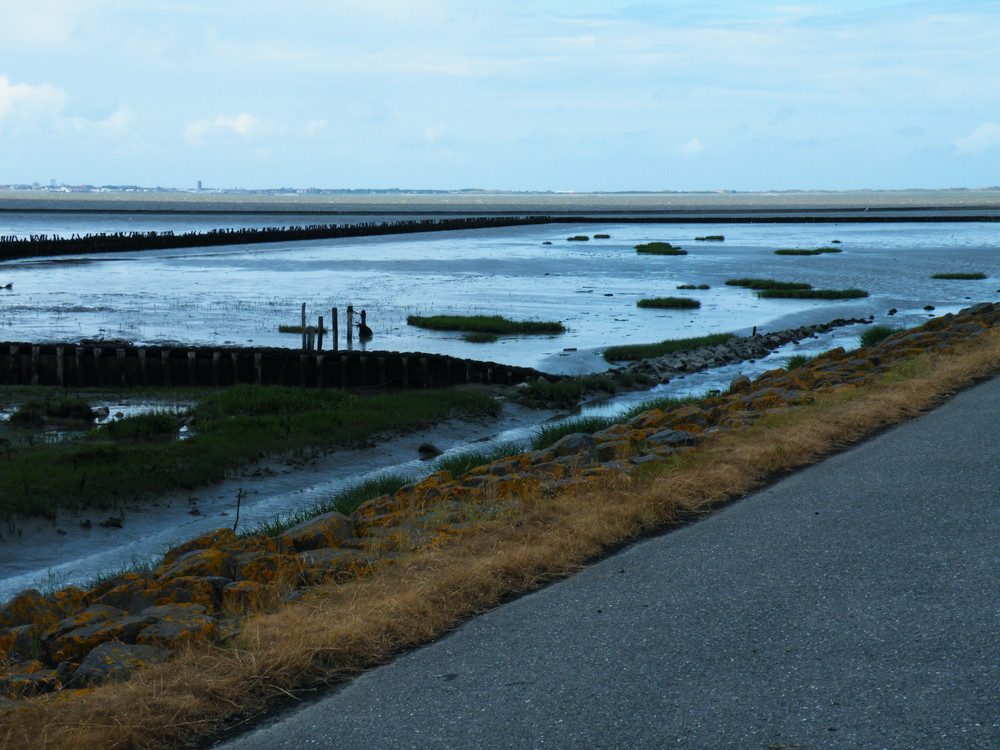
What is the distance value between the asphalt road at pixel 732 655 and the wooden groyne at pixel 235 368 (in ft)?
51.7

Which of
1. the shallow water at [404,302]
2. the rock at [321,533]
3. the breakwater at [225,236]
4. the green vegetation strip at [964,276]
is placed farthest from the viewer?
the breakwater at [225,236]

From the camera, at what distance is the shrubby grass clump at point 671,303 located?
130 feet

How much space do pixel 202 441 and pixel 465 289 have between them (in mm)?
31379

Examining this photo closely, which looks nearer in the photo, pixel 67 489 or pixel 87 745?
pixel 87 745

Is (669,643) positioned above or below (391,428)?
above

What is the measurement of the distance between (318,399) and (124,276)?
38564 millimetres

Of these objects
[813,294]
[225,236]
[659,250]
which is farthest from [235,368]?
[225,236]

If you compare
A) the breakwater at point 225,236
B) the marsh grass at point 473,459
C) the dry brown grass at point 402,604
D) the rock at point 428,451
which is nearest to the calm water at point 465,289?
the breakwater at point 225,236

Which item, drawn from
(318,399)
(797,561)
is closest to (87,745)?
(797,561)

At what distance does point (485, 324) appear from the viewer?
33.3m

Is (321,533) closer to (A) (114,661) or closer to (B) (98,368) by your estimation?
(A) (114,661)

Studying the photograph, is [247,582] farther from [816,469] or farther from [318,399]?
[318,399]

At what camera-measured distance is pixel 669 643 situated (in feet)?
18.1

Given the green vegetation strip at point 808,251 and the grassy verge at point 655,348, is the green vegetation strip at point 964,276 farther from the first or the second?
the grassy verge at point 655,348
